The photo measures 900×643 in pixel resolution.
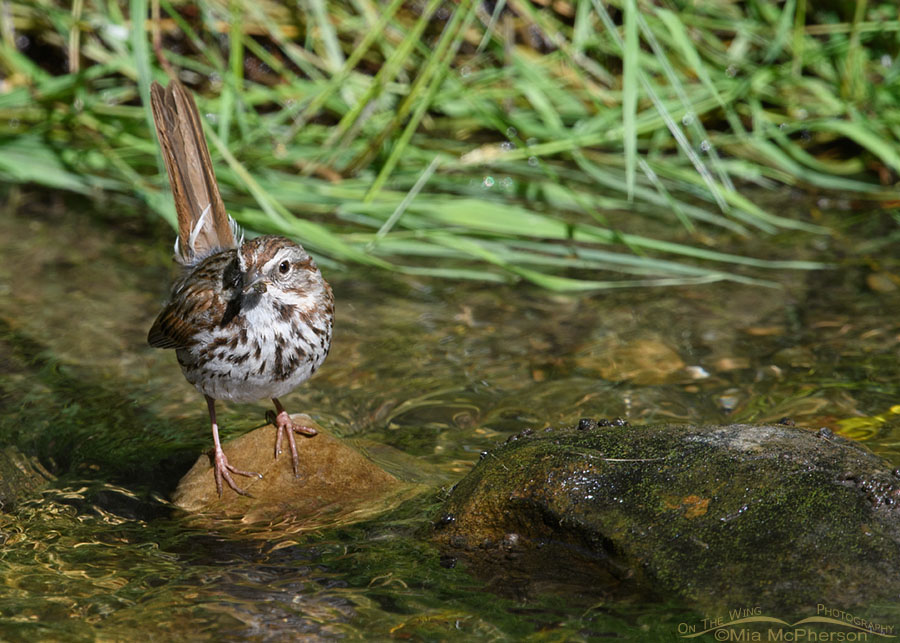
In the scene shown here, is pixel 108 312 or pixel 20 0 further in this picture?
pixel 20 0

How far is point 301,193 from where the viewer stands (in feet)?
20.7

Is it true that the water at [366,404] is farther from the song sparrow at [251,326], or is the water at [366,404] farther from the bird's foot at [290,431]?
the song sparrow at [251,326]

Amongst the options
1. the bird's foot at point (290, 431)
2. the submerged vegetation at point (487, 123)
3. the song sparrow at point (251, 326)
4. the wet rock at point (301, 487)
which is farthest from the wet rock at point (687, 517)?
the submerged vegetation at point (487, 123)

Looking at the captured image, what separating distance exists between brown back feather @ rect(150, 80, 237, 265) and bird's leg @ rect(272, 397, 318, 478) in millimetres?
932

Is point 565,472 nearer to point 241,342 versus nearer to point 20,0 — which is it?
point 241,342

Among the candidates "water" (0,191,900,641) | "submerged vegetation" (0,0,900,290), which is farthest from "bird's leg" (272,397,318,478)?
"submerged vegetation" (0,0,900,290)

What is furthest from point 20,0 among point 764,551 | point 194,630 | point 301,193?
point 764,551

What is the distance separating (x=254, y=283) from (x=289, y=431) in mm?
655

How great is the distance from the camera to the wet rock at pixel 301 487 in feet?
12.7

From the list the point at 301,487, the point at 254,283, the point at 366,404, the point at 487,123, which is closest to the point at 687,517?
the point at 301,487

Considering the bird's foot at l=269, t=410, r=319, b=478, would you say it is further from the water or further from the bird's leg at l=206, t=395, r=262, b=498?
the water

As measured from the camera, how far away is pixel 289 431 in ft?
13.2

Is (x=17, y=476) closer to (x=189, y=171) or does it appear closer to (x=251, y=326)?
(x=251, y=326)

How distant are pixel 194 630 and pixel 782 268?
4109 millimetres
